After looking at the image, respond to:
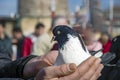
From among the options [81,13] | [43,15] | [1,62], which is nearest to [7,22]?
[43,15]

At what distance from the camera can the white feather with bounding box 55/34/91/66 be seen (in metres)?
1.63

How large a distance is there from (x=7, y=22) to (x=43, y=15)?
2182 millimetres

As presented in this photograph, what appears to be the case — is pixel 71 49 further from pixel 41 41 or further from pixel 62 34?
pixel 41 41

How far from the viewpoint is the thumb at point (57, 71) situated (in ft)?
5.29

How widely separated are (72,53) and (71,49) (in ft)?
0.06

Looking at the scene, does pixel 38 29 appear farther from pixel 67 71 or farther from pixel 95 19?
pixel 67 71

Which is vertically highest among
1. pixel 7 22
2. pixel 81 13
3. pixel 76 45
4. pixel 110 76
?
pixel 76 45

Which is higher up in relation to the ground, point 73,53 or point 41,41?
point 73,53

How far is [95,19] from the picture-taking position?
9.78 meters

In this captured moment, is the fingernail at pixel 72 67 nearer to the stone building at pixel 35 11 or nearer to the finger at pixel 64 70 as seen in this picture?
the finger at pixel 64 70

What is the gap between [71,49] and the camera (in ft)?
5.39

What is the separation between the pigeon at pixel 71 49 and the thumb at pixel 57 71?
0.03m

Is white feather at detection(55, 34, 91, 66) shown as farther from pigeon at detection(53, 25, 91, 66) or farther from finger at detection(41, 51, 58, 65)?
finger at detection(41, 51, 58, 65)

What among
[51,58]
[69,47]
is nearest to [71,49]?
[69,47]
